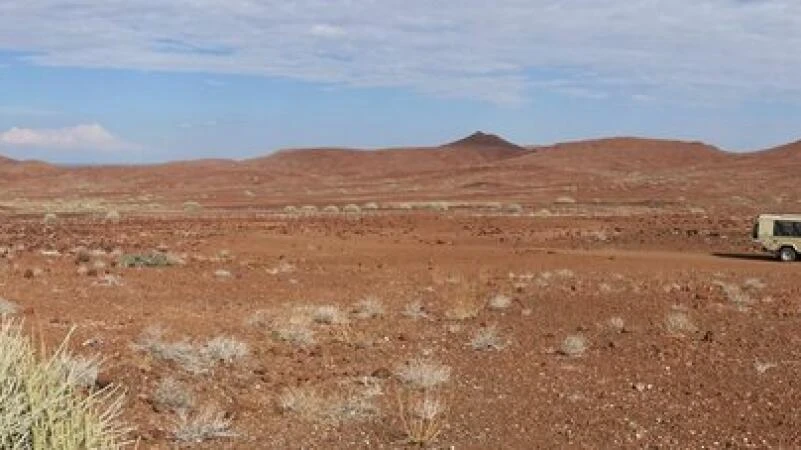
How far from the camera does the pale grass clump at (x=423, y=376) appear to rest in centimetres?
1090

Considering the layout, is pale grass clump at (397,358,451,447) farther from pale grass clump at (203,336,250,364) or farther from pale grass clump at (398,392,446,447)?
pale grass clump at (203,336,250,364)

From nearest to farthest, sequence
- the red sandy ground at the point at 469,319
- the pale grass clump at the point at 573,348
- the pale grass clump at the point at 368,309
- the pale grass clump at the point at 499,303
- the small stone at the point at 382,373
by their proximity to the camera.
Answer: the red sandy ground at the point at 469,319, the small stone at the point at 382,373, the pale grass clump at the point at 573,348, the pale grass clump at the point at 368,309, the pale grass clump at the point at 499,303

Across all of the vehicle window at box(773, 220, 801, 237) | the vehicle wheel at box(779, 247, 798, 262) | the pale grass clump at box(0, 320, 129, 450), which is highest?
the pale grass clump at box(0, 320, 129, 450)

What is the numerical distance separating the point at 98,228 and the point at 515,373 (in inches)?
1113

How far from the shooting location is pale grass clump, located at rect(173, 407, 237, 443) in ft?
28.6

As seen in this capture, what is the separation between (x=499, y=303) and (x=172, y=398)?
851 centimetres

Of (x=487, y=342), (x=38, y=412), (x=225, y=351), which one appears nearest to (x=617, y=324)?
(x=487, y=342)

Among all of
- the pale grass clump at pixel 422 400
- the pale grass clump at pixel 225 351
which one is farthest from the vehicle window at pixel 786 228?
the pale grass clump at pixel 225 351

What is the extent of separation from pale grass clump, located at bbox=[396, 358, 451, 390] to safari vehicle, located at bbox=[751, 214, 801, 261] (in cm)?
2118

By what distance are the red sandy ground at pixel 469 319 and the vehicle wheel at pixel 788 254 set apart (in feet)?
1.70

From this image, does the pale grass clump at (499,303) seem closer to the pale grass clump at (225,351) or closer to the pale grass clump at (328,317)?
the pale grass clump at (328,317)

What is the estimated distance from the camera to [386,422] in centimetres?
949

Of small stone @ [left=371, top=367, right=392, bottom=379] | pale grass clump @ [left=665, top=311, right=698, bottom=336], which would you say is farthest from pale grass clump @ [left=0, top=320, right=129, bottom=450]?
pale grass clump @ [left=665, top=311, right=698, bottom=336]

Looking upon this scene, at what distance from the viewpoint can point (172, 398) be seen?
31.5 feet
